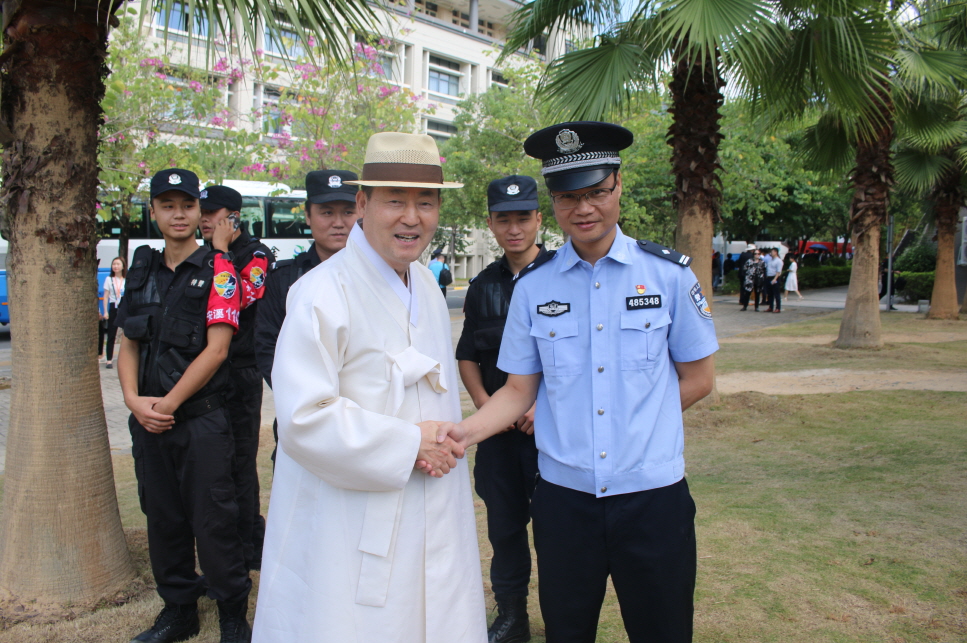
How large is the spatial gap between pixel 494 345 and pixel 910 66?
31.0 ft

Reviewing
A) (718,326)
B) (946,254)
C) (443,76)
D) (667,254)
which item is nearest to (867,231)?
(718,326)

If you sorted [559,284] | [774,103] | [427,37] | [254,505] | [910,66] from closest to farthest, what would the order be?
[559,284]
[254,505]
[774,103]
[910,66]
[427,37]

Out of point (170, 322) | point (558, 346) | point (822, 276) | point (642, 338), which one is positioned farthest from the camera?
point (822, 276)

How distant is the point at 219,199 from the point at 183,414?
4.57 feet

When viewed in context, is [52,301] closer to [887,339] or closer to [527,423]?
[527,423]

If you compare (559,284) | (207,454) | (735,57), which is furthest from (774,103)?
(207,454)

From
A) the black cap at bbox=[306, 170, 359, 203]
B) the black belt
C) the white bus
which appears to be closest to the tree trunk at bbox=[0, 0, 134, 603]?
the black belt

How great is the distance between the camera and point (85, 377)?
3564 millimetres

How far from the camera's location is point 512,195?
3.58m

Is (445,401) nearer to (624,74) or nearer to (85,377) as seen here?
(85,377)

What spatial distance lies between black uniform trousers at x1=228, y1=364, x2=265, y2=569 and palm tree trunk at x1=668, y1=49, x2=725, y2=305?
4.84 meters

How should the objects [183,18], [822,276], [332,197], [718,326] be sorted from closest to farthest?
[183,18], [332,197], [718,326], [822,276]

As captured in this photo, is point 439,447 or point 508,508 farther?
point 508,508

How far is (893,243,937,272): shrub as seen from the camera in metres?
25.9
